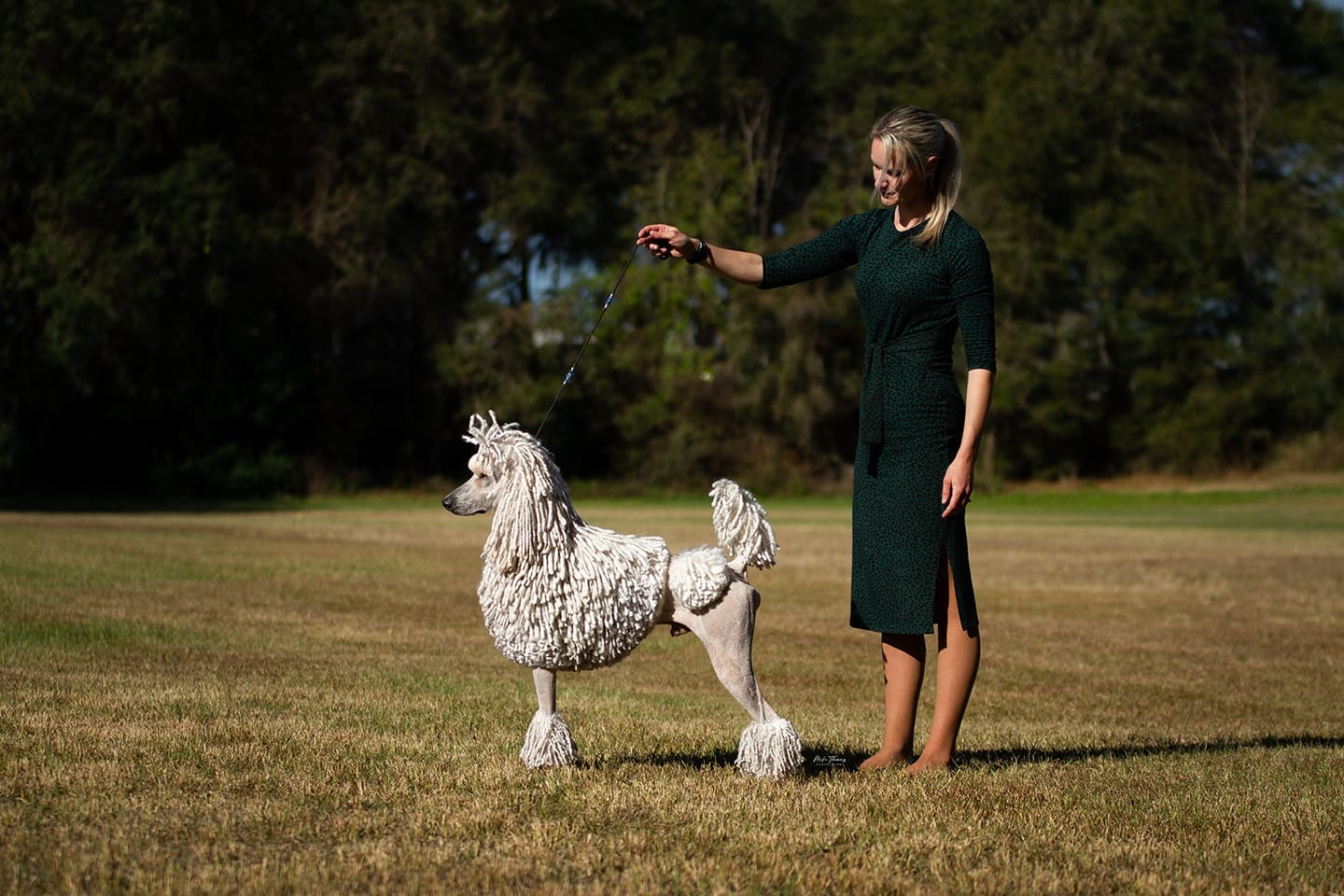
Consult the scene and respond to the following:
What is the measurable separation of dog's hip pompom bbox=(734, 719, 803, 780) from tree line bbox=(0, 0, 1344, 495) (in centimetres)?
3012

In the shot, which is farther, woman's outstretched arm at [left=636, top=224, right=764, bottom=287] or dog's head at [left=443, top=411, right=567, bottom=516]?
woman's outstretched arm at [left=636, top=224, right=764, bottom=287]

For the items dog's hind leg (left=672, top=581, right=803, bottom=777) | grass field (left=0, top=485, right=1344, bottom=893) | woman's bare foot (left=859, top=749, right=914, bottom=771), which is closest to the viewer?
grass field (left=0, top=485, right=1344, bottom=893)

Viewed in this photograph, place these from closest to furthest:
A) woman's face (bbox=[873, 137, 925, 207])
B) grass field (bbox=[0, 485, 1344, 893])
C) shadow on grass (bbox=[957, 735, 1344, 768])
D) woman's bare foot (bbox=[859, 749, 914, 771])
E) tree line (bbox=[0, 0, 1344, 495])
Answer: grass field (bbox=[0, 485, 1344, 893]), woman's face (bbox=[873, 137, 925, 207]), woman's bare foot (bbox=[859, 749, 914, 771]), shadow on grass (bbox=[957, 735, 1344, 768]), tree line (bbox=[0, 0, 1344, 495])

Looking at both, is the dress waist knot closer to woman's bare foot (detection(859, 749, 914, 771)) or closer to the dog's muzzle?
woman's bare foot (detection(859, 749, 914, 771))

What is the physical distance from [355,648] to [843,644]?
3.84 metres

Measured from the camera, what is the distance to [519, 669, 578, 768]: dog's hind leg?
5816mm

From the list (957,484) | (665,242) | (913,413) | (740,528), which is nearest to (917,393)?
(913,413)

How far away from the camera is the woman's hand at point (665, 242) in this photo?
19.3ft

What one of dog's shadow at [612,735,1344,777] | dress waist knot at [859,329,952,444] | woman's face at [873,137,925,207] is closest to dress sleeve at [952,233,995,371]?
dress waist knot at [859,329,952,444]

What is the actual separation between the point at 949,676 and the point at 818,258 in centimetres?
177

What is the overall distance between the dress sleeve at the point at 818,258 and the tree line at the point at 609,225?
2957 cm

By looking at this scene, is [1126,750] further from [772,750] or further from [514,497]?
[514,497]

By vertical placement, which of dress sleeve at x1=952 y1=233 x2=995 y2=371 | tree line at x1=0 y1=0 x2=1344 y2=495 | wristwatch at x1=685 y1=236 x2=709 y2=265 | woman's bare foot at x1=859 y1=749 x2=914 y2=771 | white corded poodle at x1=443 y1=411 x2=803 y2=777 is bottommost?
woman's bare foot at x1=859 y1=749 x2=914 y2=771

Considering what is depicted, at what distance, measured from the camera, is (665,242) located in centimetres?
593
